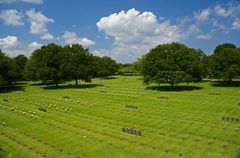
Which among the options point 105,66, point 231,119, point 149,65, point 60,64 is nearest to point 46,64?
point 60,64

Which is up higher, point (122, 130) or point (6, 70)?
point (6, 70)

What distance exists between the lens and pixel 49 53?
67125 millimetres

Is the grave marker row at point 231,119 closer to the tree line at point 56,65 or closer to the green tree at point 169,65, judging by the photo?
the green tree at point 169,65

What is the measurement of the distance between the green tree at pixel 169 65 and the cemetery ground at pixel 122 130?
15.7m

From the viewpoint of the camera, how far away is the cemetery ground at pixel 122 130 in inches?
756

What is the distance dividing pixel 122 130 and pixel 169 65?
35.0 metres

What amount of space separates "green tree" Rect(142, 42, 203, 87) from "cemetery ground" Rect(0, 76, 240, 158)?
51.5 feet

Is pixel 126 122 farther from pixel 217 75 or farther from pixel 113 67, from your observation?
pixel 113 67

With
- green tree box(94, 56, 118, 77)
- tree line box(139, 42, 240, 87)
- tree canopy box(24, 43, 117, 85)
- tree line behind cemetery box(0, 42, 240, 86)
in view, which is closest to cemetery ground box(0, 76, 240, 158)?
tree line box(139, 42, 240, 87)

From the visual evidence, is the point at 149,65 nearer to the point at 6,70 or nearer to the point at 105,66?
the point at 6,70

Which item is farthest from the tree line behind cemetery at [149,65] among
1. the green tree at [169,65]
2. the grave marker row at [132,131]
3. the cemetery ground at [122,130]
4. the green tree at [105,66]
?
the green tree at [105,66]

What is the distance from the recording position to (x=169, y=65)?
57.0 meters

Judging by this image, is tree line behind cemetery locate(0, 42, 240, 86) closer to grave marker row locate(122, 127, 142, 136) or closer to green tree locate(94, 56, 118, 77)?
grave marker row locate(122, 127, 142, 136)

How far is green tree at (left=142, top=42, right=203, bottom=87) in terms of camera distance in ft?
182
